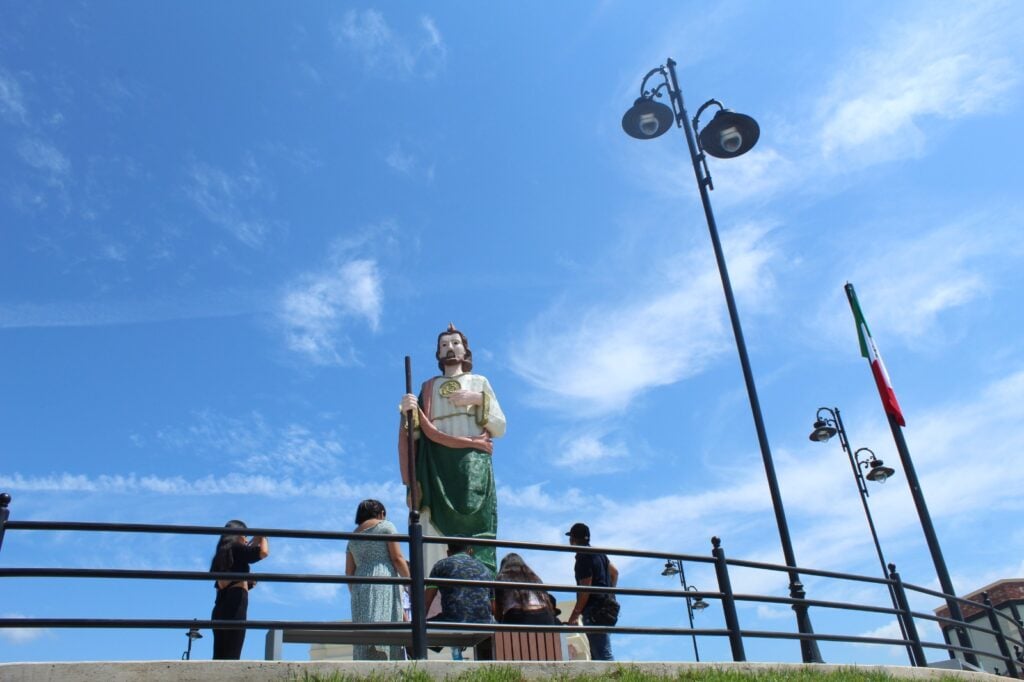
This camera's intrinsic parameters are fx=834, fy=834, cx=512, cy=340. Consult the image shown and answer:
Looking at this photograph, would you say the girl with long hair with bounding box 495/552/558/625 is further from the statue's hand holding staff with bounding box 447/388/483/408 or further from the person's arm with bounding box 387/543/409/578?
the statue's hand holding staff with bounding box 447/388/483/408

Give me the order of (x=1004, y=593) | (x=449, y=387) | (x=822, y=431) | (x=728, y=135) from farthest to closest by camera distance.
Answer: (x=1004, y=593), (x=822, y=431), (x=728, y=135), (x=449, y=387)

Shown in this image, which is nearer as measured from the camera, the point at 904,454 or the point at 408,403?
the point at 408,403

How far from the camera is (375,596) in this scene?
7.52m

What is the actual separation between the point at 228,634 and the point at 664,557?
3618mm

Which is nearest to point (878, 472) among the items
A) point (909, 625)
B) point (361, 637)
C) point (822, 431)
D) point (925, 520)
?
point (822, 431)

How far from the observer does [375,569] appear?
7484 millimetres

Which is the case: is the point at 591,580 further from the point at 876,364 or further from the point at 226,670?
the point at 876,364

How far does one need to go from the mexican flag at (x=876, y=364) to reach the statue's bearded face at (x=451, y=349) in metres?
8.22

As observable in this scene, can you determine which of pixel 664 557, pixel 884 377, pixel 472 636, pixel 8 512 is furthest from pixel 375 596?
pixel 884 377

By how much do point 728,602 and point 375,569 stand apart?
309 cm

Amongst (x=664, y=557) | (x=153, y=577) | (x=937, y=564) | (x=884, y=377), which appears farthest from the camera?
(x=884, y=377)

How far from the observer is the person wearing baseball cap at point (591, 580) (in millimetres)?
7551

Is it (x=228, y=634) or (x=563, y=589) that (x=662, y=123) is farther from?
(x=228, y=634)

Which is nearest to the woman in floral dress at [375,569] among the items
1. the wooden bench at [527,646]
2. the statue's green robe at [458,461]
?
the wooden bench at [527,646]
